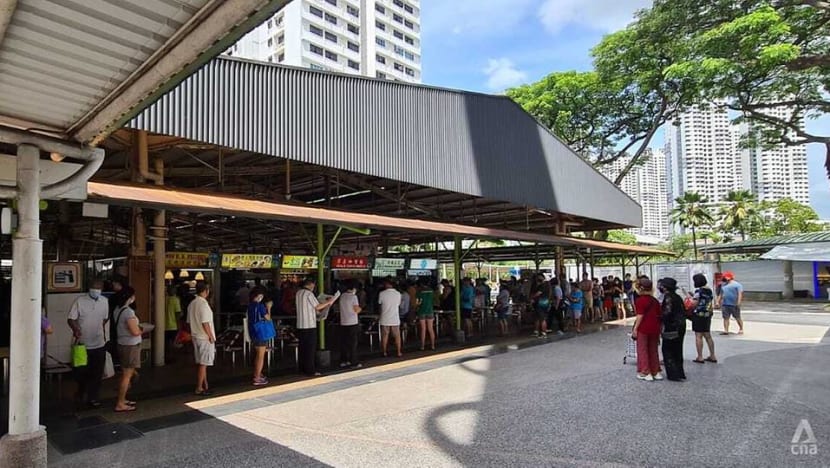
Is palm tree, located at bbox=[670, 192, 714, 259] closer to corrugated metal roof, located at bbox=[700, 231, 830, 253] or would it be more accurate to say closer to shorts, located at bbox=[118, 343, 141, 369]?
corrugated metal roof, located at bbox=[700, 231, 830, 253]

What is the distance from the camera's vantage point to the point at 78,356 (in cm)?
606

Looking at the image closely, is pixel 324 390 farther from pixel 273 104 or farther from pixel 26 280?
pixel 273 104

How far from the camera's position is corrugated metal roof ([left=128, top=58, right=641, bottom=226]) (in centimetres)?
816

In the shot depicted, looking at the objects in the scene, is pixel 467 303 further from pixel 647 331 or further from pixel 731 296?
pixel 731 296

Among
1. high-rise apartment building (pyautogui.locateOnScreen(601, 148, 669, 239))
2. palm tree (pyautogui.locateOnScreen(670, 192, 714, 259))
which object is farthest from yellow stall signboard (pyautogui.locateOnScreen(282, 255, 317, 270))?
high-rise apartment building (pyautogui.locateOnScreen(601, 148, 669, 239))

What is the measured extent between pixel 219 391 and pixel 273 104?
472 cm

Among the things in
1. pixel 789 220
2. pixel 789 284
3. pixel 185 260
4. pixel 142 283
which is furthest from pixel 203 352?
pixel 789 220

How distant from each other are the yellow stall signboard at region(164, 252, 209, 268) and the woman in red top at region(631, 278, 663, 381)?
7.51m

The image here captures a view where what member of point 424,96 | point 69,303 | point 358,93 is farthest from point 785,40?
point 69,303

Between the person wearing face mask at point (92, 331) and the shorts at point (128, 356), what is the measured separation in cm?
26

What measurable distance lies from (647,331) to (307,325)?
16.7 feet

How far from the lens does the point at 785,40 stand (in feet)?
60.8

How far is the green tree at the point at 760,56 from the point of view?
697 inches

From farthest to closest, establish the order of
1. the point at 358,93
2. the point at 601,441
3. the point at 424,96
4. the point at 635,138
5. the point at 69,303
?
1. the point at 635,138
2. the point at 424,96
3. the point at 358,93
4. the point at 69,303
5. the point at 601,441
